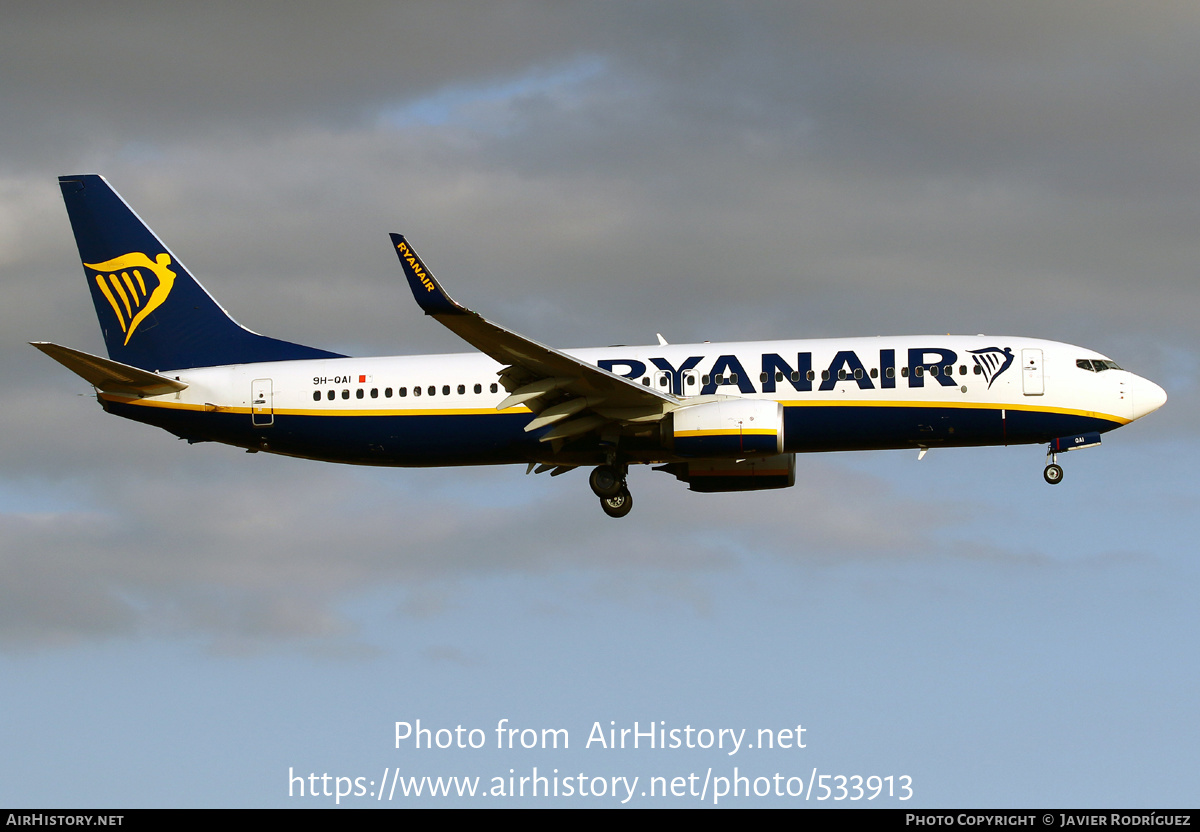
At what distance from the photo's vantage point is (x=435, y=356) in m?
47.8

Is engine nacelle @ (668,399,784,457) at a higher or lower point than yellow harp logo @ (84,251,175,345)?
lower

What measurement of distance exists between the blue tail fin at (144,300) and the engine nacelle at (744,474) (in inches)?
503

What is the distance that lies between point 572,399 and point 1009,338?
43.4 feet

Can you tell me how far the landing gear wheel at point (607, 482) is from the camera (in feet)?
152

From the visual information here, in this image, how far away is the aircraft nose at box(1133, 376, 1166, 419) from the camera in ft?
147

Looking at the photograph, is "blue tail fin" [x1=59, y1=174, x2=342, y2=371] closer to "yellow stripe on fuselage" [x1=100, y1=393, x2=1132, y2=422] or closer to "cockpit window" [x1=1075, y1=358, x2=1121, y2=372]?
"yellow stripe on fuselage" [x1=100, y1=393, x2=1132, y2=422]

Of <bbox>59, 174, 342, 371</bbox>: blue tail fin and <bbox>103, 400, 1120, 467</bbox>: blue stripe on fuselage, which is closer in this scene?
<bbox>103, 400, 1120, 467</bbox>: blue stripe on fuselage

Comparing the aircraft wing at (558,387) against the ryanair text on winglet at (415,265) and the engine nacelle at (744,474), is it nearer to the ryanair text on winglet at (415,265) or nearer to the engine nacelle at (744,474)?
the ryanair text on winglet at (415,265)

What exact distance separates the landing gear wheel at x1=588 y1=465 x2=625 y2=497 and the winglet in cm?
921

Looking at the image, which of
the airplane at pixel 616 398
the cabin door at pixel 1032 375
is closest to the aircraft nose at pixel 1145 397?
the airplane at pixel 616 398

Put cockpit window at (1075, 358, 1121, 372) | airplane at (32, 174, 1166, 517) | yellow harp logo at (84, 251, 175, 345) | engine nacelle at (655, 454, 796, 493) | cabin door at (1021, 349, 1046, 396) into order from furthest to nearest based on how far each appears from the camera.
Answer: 1. yellow harp logo at (84, 251, 175, 345)
2. engine nacelle at (655, 454, 796, 493)
3. cockpit window at (1075, 358, 1121, 372)
4. cabin door at (1021, 349, 1046, 396)
5. airplane at (32, 174, 1166, 517)

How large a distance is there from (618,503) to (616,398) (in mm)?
4225

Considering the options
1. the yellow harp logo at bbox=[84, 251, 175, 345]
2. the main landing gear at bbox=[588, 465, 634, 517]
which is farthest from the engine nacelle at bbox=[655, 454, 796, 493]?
the yellow harp logo at bbox=[84, 251, 175, 345]

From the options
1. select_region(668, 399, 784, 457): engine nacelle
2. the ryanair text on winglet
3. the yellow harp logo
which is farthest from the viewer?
the yellow harp logo
